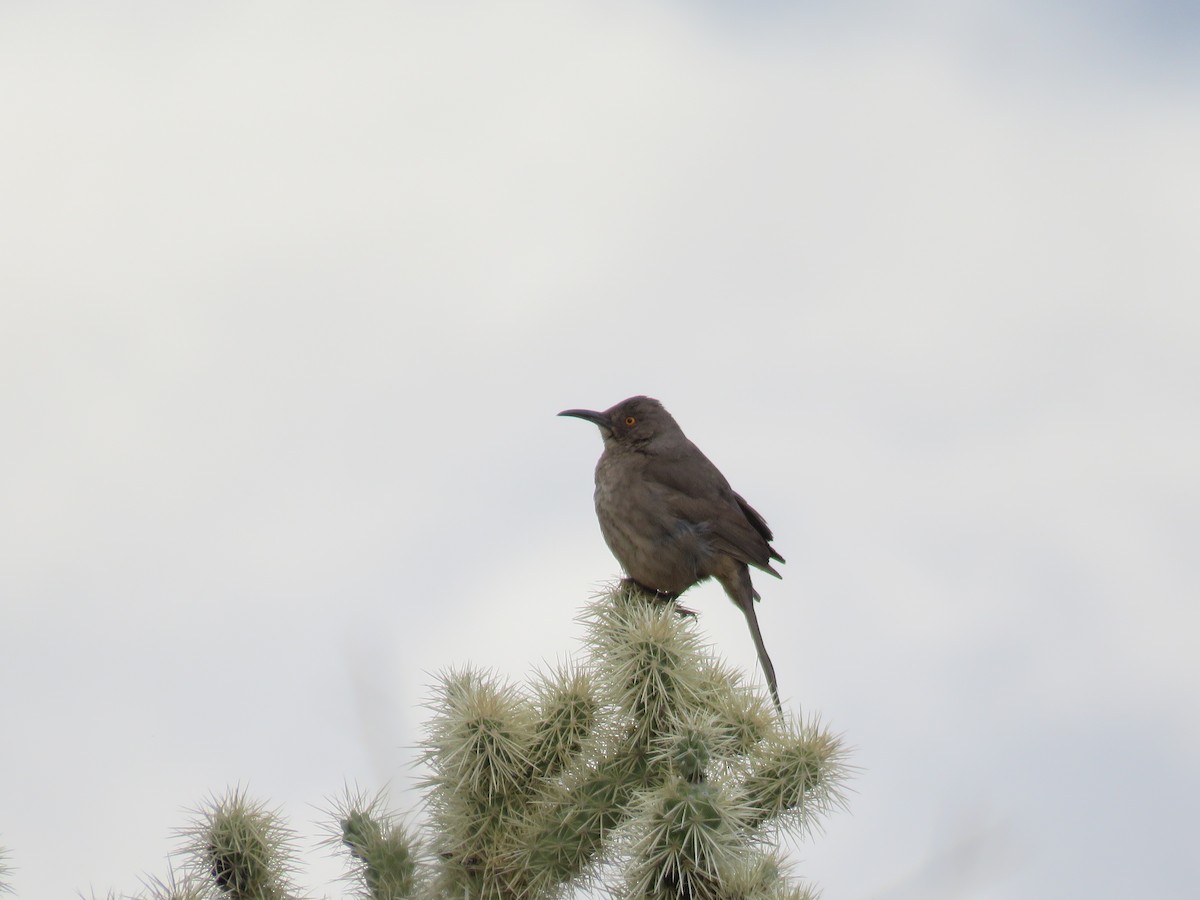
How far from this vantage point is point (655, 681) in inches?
166

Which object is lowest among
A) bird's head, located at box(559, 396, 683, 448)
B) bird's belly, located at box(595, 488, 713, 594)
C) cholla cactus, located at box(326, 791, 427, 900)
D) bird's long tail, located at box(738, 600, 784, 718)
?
cholla cactus, located at box(326, 791, 427, 900)

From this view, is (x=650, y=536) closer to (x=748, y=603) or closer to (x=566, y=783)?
(x=748, y=603)

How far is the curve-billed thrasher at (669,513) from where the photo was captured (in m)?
7.57

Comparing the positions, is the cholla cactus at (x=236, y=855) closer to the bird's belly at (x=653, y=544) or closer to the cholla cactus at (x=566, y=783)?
the cholla cactus at (x=566, y=783)

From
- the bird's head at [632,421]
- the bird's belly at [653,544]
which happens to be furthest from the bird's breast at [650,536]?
the bird's head at [632,421]

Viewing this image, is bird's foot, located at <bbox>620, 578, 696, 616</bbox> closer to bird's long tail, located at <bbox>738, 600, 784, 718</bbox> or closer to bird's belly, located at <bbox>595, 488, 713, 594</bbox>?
bird's belly, located at <bbox>595, 488, 713, 594</bbox>

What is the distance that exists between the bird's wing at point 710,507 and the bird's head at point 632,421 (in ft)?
0.81

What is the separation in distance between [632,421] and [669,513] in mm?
837

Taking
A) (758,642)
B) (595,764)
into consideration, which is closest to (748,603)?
(758,642)

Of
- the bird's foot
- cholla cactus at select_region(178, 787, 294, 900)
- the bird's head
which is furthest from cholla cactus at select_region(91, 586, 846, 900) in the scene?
the bird's head

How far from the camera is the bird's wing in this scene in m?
7.73

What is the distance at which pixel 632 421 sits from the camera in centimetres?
819

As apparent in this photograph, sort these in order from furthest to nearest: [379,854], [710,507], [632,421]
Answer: [632,421]
[710,507]
[379,854]

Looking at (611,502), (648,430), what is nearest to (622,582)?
(611,502)
